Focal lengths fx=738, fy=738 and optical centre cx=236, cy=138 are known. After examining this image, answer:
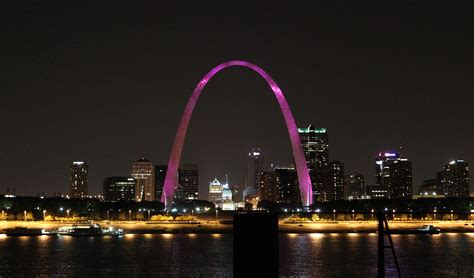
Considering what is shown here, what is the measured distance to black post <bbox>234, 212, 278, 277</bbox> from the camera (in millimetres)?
8336

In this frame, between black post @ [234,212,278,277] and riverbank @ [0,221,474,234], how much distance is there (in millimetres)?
95663

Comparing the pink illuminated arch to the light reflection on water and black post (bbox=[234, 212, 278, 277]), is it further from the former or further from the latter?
black post (bbox=[234, 212, 278, 277])

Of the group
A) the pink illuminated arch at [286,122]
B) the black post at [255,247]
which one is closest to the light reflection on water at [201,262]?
the black post at [255,247]

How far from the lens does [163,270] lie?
4241 cm

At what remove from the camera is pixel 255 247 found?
8344 millimetres

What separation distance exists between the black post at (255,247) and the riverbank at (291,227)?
95.7m

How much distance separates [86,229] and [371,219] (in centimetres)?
4892

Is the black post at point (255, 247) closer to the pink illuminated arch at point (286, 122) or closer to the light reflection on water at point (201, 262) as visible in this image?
the light reflection on water at point (201, 262)

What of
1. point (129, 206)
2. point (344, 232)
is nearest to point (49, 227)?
point (129, 206)

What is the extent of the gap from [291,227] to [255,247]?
9616 cm

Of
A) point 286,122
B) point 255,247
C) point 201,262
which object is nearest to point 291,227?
point 286,122

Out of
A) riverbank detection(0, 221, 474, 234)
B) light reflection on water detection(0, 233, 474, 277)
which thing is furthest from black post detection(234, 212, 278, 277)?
riverbank detection(0, 221, 474, 234)

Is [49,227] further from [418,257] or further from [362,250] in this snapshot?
[418,257]

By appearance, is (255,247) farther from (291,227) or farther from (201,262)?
(291,227)
